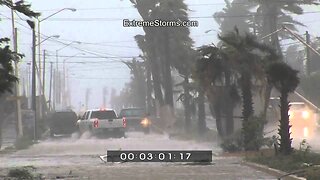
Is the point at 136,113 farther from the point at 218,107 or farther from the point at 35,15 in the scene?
the point at 35,15

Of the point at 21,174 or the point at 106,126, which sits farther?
the point at 106,126

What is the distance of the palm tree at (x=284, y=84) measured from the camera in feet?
59.4

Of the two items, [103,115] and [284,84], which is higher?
[284,84]

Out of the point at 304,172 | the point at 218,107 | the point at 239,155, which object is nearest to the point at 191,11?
the point at 218,107

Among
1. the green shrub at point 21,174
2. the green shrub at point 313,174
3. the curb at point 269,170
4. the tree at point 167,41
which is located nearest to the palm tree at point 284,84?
the curb at point 269,170

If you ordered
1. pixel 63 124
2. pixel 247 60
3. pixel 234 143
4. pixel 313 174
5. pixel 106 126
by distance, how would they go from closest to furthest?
pixel 313 174 < pixel 234 143 < pixel 247 60 < pixel 106 126 < pixel 63 124

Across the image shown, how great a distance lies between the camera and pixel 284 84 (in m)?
18.2

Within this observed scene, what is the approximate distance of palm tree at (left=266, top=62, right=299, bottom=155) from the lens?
1811 centimetres

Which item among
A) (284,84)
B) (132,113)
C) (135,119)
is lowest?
(135,119)

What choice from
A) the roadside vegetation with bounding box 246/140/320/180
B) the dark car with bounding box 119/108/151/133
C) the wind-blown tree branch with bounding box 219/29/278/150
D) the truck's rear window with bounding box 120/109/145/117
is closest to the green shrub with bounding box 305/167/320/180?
the roadside vegetation with bounding box 246/140/320/180

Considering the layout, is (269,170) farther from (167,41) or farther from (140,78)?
(140,78)

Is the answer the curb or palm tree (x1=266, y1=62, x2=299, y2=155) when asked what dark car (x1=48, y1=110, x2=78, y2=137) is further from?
palm tree (x1=266, y1=62, x2=299, y2=155)

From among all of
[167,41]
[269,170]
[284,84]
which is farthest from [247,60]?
[167,41]
